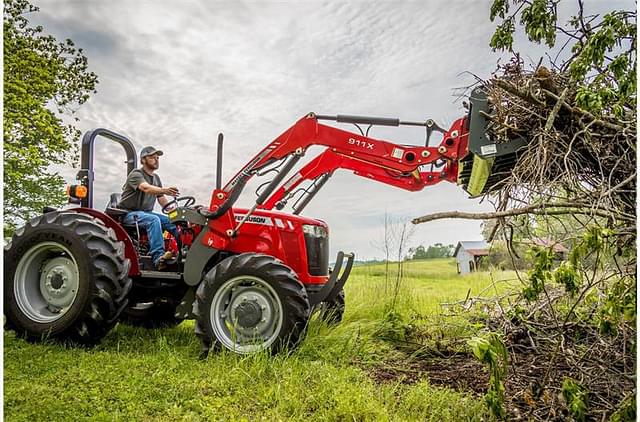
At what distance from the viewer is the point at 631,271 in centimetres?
267

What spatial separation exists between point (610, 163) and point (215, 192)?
3.05 m

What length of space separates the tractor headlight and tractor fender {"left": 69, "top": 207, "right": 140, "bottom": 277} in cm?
155

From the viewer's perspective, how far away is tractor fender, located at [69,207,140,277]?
450 cm

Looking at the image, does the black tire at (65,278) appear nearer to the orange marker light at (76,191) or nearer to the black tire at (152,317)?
the orange marker light at (76,191)

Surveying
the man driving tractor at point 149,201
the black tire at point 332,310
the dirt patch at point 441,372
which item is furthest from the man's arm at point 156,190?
the dirt patch at point 441,372

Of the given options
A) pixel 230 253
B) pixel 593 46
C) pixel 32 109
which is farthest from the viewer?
pixel 32 109

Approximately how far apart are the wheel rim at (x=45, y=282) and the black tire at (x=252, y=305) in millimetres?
1270

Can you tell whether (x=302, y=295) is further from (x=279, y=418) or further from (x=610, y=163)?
(x=610, y=163)

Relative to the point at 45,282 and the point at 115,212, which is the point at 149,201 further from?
the point at 45,282

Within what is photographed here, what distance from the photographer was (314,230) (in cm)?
456

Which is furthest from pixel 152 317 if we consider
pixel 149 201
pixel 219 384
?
pixel 219 384

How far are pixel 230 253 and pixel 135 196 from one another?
3.93 ft

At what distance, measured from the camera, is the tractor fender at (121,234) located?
4.50 metres

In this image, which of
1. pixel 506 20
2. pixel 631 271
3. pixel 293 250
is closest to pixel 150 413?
pixel 293 250
